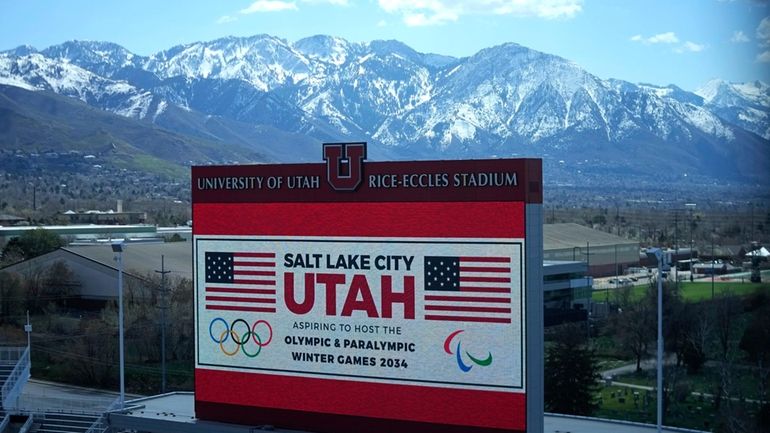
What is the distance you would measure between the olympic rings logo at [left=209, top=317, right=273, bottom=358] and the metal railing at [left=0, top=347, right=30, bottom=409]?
10.6 m

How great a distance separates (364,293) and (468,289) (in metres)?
2.55

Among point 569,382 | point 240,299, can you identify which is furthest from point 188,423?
point 569,382

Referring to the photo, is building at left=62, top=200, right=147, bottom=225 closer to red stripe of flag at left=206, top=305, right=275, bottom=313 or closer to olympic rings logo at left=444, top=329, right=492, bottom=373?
red stripe of flag at left=206, top=305, right=275, bottom=313

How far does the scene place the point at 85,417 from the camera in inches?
1331

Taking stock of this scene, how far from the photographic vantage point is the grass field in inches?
2017

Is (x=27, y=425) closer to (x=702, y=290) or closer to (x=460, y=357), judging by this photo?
(x=460, y=357)

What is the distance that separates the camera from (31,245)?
80438 mm

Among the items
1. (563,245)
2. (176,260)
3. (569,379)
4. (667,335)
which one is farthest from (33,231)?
(569,379)

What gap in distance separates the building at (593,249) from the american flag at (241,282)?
61.9 meters

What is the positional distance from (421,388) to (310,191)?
204 inches

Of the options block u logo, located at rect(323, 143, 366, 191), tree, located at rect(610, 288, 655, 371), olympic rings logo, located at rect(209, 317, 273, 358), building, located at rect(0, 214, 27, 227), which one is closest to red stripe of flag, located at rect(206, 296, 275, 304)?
olympic rings logo, located at rect(209, 317, 273, 358)

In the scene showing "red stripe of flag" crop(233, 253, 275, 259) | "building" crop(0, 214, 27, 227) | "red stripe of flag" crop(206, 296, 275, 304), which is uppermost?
"building" crop(0, 214, 27, 227)

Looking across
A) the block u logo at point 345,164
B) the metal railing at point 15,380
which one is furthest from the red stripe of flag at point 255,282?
the metal railing at point 15,380

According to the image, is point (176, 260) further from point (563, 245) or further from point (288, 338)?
point (288, 338)
